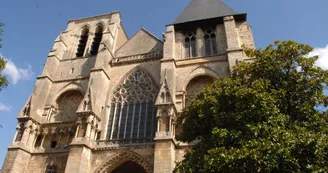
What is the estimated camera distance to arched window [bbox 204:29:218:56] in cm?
1540

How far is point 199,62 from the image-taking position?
1446 cm

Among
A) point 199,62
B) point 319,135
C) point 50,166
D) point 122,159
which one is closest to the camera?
point 319,135

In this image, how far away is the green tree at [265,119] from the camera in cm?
544

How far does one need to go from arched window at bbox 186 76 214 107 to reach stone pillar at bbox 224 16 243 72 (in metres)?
1.61

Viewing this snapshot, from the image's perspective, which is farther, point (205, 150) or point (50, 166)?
point (50, 166)

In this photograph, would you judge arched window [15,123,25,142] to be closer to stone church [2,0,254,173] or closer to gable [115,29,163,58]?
stone church [2,0,254,173]

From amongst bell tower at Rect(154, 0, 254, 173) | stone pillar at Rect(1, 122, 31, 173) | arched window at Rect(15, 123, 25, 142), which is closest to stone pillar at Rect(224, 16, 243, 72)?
bell tower at Rect(154, 0, 254, 173)

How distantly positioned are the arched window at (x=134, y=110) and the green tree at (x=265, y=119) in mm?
4933

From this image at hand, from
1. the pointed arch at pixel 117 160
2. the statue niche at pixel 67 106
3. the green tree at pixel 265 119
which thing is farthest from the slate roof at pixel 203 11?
the pointed arch at pixel 117 160

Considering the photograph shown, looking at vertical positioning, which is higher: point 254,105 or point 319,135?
point 254,105

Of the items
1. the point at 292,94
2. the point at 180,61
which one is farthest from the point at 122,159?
the point at 292,94

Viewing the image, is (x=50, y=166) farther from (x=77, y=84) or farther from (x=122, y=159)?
(x=77, y=84)

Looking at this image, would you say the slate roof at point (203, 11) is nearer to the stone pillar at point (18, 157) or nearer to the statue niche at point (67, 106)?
the statue niche at point (67, 106)

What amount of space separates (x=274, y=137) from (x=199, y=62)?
9.05 meters
